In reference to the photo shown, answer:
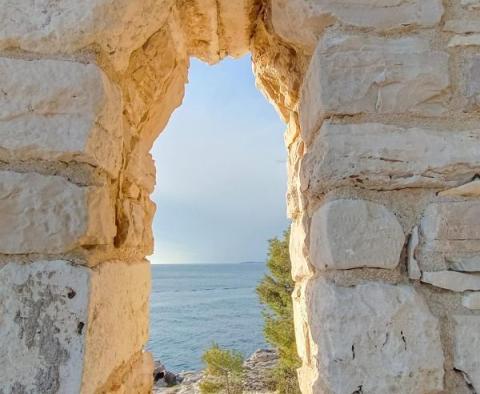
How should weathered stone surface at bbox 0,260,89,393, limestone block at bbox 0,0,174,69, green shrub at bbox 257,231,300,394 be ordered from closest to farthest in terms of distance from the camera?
weathered stone surface at bbox 0,260,89,393 < limestone block at bbox 0,0,174,69 < green shrub at bbox 257,231,300,394

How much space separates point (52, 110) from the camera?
2.61 feet

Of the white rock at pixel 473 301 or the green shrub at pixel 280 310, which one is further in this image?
the green shrub at pixel 280 310

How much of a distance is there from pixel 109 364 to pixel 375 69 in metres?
0.84

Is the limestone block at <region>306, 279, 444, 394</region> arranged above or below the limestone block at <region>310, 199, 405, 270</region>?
below

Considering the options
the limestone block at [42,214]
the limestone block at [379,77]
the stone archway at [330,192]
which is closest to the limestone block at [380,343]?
the stone archway at [330,192]

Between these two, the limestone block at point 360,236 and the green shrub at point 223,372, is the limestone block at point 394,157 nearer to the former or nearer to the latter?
the limestone block at point 360,236

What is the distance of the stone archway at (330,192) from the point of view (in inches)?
29.2

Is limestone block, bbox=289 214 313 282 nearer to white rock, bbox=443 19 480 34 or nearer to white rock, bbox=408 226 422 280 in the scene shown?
white rock, bbox=408 226 422 280

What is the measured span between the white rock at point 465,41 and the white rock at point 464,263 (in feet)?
1.49

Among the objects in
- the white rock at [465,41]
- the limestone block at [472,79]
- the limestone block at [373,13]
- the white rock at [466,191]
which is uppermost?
the limestone block at [373,13]

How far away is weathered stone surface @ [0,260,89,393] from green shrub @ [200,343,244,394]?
630 cm

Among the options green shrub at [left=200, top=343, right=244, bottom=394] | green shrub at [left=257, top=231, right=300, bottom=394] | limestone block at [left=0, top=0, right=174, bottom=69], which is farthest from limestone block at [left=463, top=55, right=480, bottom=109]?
green shrub at [left=200, top=343, right=244, bottom=394]

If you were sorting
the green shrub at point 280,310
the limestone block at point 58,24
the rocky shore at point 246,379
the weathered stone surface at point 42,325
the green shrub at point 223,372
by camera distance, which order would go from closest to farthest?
1. the weathered stone surface at point 42,325
2. the limestone block at point 58,24
3. the green shrub at point 280,310
4. the green shrub at point 223,372
5. the rocky shore at point 246,379

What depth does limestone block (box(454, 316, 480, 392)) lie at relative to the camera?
0.74 m
